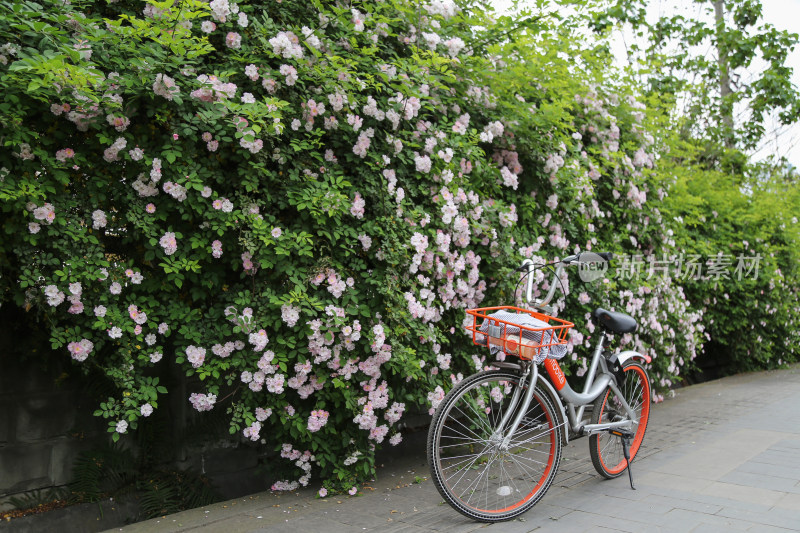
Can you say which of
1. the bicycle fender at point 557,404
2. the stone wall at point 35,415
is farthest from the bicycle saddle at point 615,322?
the stone wall at point 35,415

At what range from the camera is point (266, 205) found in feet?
12.5

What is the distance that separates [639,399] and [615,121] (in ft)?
9.53

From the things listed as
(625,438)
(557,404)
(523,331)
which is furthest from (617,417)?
(523,331)

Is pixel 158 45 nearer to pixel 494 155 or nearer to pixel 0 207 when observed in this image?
pixel 0 207

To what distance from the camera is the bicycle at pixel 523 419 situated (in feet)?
11.8

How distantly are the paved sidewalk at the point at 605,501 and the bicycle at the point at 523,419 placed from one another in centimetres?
18

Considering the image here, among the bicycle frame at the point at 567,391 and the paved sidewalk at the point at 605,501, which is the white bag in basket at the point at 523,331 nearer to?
the bicycle frame at the point at 567,391

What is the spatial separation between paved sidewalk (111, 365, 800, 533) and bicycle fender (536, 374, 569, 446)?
44 cm

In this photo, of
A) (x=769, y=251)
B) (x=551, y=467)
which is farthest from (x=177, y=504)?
(x=769, y=251)

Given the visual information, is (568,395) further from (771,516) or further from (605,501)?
(771,516)

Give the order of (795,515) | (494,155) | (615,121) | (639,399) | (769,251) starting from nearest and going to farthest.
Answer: (795,515), (639,399), (494,155), (615,121), (769,251)

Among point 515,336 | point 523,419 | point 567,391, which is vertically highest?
point 515,336

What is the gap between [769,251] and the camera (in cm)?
1004

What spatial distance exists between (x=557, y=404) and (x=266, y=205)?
6.79 ft
